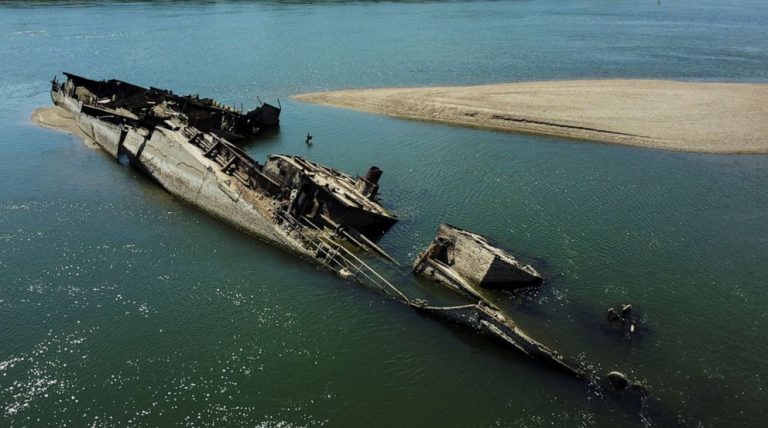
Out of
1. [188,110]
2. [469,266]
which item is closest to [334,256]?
[469,266]

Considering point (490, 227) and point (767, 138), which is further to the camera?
point (767, 138)

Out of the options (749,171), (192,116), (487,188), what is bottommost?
(192,116)

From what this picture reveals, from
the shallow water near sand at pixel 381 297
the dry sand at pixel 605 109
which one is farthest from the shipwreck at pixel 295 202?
the dry sand at pixel 605 109

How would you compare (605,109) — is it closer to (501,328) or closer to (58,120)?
(501,328)

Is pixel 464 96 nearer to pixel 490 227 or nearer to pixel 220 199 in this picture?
pixel 490 227

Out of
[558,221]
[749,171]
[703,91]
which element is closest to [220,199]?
[558,221]

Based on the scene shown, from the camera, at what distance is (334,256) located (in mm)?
26453

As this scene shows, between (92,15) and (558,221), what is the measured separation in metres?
127

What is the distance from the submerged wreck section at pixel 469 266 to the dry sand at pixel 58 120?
33.6 m

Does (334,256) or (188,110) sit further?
(188,110)

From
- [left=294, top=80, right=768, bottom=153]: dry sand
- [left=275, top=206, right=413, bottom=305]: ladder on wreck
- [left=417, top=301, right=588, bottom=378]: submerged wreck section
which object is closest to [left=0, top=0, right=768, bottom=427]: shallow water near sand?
[left=417, top=301, right=588, bottom=378]: submerged wreck section

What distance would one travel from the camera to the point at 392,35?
322 ft

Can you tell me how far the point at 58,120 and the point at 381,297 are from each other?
41.8 m

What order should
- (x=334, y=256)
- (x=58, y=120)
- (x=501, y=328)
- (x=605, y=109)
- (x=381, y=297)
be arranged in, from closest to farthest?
(x=501, y=328)
(x=381, y=297)
(x=334, y=256)
(x=58, y=120)
(x=605, y=109)
